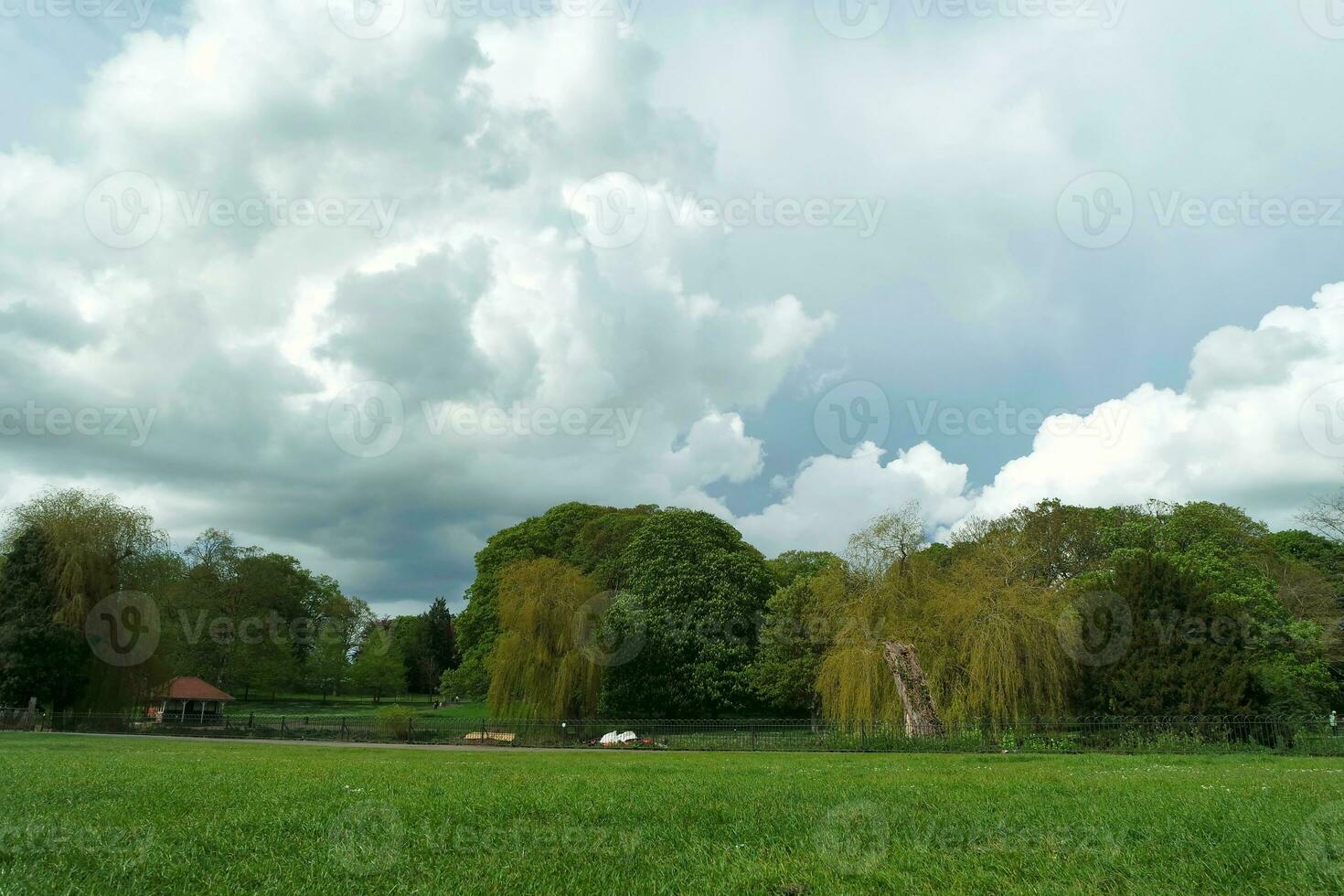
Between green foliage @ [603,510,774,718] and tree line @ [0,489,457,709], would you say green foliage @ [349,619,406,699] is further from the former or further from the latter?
green foliage @ [603,510,774,718]

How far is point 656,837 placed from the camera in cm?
601

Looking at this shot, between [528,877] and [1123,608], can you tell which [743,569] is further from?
[528,877]

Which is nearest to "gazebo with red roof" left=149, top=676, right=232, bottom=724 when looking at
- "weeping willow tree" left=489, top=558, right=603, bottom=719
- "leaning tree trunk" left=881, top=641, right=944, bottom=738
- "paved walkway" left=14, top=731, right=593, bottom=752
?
"paved walkway" left=14, top=731, right=593, bottom=752

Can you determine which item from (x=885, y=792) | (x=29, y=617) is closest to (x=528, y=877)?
(x=885, y=792)

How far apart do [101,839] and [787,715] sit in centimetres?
4317

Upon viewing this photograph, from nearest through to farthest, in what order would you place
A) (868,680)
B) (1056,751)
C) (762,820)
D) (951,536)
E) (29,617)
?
1. (762,820)
2. (1056,751)
3. (868,680)
4. (29,617)
5. (951,536)

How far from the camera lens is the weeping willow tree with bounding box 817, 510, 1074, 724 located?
27.6 metres

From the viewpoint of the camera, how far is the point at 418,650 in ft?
352
